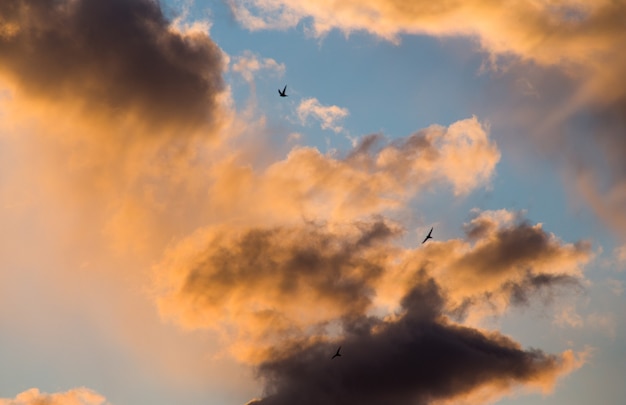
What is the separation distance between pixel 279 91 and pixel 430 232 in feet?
323

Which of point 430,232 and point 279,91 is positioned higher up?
point 279,91

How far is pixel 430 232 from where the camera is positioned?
17975 cm

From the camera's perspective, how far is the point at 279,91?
175 m
